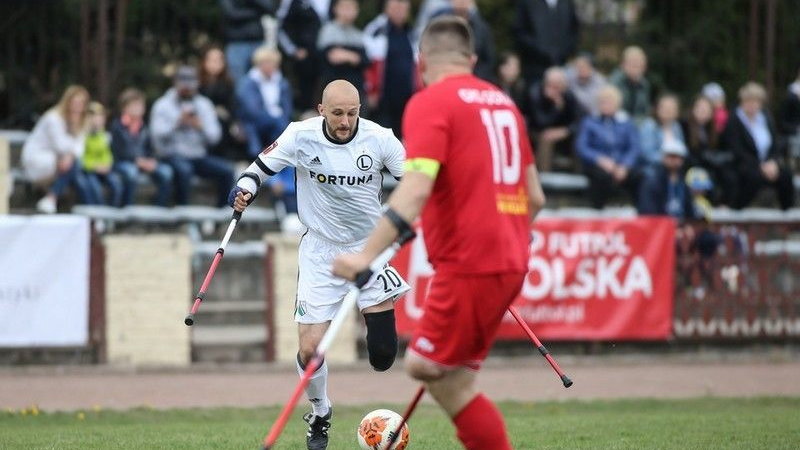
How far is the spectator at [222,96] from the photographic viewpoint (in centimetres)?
1903

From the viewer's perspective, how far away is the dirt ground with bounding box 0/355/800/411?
15648 millimetres

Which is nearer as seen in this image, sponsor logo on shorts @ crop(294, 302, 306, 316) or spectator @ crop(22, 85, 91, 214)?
sponsor logo on shorts @ crop(294, 302, 306, 316)

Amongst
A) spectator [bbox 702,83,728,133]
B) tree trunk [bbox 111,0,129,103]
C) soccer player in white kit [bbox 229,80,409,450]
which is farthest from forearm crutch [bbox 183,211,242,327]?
spectator [bbox 702,83,728,133]

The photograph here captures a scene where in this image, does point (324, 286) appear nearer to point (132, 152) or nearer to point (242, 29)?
point (132, 152)

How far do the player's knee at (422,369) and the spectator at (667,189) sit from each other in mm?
11815

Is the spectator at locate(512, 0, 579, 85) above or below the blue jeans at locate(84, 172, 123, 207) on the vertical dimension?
above

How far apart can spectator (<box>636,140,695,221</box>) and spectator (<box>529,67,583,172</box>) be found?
4.18ft

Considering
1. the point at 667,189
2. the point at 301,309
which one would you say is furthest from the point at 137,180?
the point at 301,309

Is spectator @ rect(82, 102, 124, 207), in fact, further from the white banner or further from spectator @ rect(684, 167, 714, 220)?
spectator @ rect(684, 167, 714, 220)

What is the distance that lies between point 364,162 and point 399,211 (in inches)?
131

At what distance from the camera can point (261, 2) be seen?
1934 centimetres

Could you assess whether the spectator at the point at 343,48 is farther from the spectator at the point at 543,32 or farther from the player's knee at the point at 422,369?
the player's knee at the point at 422,369

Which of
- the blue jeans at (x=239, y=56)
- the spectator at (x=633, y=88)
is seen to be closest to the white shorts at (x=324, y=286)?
the blue jeans at (x=239, y=56)

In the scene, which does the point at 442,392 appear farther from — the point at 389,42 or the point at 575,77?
the point at 575,77
